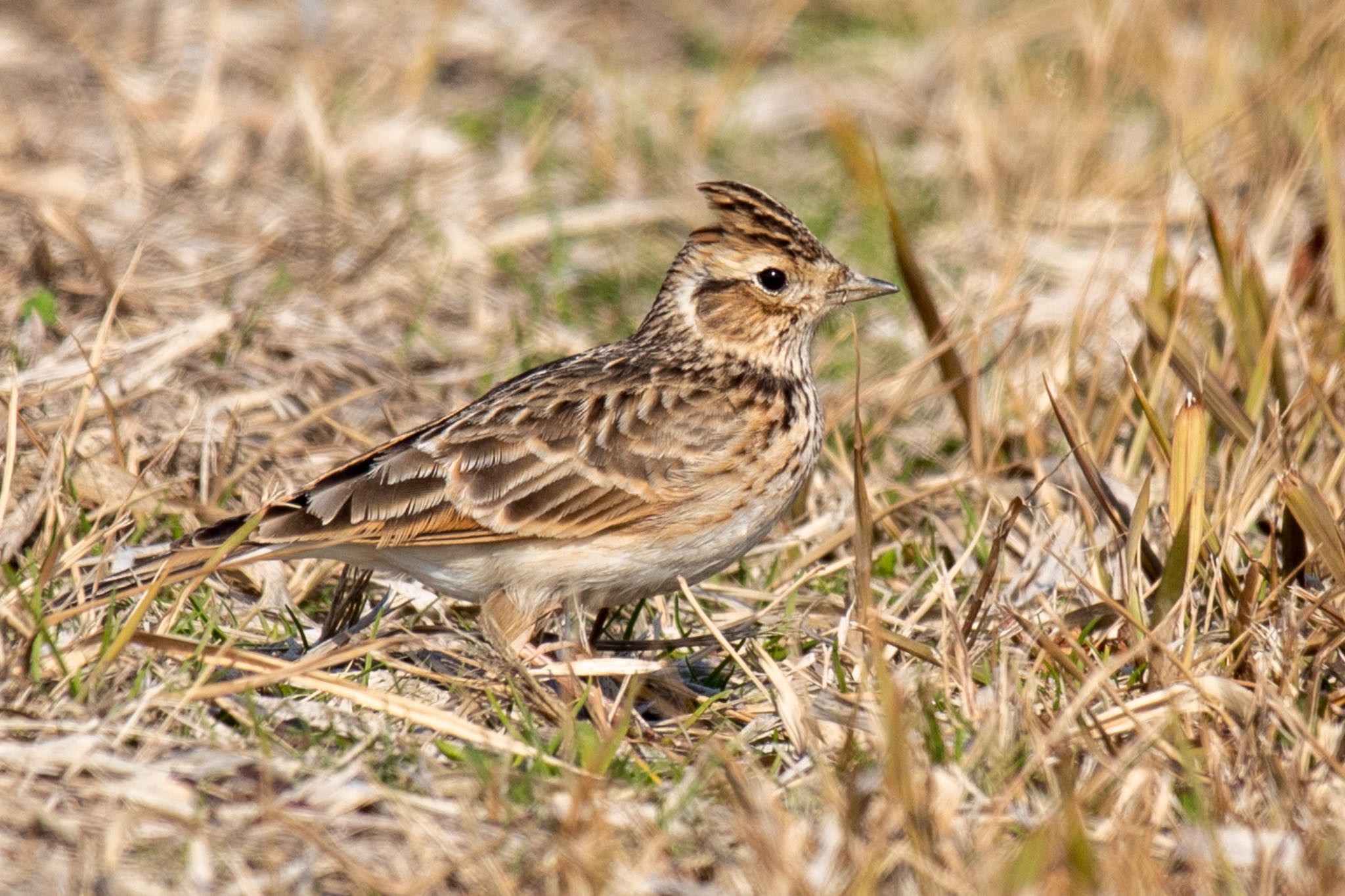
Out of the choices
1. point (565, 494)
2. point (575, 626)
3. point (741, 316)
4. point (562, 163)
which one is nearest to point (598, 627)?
point (575, 626)

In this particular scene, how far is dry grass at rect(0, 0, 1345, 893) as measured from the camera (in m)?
4.00

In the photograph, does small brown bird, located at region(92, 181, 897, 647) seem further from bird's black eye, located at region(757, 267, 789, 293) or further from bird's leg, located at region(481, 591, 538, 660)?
bird's black eye, located at region(757, 267, 789, 293)

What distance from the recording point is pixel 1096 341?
7.76 m

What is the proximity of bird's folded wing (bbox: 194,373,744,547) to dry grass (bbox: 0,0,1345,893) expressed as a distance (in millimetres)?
379

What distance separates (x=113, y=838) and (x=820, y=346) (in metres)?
4.84

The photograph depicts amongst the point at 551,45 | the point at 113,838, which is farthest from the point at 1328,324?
the point at 551,45

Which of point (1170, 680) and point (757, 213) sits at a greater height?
point (757, 213)

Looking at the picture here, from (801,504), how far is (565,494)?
1.64m

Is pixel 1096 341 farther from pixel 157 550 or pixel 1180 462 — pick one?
pixel 157 550

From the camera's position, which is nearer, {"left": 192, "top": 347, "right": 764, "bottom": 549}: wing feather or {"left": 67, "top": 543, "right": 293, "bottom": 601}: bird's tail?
{"left": 67, "top": 543, "right": 293, "bottom": 601}: bird's tail

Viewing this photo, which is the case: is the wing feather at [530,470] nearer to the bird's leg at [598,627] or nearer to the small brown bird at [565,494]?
the small brown bird at [565,494]

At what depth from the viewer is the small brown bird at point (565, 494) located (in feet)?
16.3

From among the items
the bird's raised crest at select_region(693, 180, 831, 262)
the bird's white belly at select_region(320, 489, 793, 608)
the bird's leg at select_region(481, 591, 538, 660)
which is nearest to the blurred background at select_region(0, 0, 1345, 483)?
the bird's raised crest at select_region(693, 180, 831, 262)

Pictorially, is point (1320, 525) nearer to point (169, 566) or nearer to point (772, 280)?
point (772, 280)
